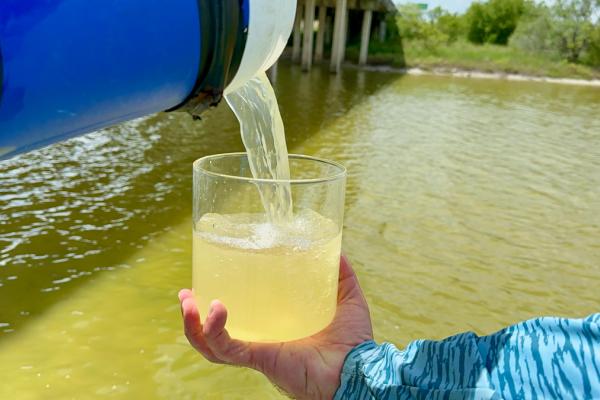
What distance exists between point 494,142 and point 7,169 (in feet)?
20.0

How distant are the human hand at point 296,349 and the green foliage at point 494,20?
3833 centimetres

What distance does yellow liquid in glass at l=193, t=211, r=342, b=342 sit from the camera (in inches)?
45.9

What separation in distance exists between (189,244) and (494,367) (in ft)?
10.2

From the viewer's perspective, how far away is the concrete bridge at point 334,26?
62.0ft

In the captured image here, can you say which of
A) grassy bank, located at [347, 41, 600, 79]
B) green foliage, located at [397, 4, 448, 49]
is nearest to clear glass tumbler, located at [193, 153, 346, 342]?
grassy bank, located at [347, 41, 600, 79]

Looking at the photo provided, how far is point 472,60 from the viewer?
2497 centimetres

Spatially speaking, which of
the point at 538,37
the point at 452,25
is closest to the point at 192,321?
the point at 538,37

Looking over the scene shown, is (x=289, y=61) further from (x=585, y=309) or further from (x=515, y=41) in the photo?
(x=585, y=309)

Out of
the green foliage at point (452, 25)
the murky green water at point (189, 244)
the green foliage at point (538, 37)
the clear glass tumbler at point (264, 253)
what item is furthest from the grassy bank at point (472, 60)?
the clear glass tumbler at point (264, 253)

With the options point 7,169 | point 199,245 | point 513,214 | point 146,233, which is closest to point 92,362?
point 146,233

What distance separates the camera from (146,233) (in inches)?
163

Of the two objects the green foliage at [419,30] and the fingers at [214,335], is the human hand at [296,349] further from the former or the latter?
the green foliage at [419,30]

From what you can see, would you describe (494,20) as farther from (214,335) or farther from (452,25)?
(214,335)

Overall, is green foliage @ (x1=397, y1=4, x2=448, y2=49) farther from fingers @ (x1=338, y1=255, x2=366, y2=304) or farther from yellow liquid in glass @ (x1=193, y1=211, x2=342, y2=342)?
yellow liquid in glass @ (x1=193, y1=211, x2=342, y2=342)
